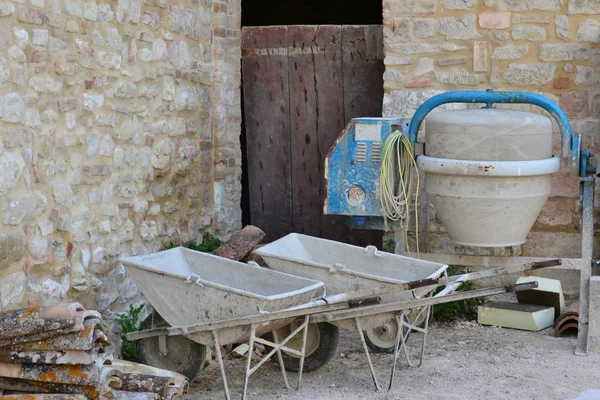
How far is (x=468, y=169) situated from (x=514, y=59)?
1349mm

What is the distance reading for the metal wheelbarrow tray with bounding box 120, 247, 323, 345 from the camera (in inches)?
180

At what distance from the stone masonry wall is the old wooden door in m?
0.58

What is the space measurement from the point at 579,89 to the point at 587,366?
78.7 inches

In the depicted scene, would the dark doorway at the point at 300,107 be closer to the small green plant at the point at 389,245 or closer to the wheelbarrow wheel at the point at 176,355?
the small green plant at the point at 389,245

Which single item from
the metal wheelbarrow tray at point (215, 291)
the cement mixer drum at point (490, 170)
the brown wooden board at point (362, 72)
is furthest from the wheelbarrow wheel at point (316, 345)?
the brown wooden board at point (362, 72)

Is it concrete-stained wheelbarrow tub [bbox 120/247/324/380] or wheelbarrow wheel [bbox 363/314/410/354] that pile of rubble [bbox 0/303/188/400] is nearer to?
concrete-stained wheelbarrow tub [bbox 120/247/324/380]

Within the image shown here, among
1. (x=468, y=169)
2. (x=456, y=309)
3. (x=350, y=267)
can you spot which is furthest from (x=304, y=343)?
(x=456, y=309)

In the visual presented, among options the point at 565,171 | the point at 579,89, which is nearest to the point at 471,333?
the point at 565,171

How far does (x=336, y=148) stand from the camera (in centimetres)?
607

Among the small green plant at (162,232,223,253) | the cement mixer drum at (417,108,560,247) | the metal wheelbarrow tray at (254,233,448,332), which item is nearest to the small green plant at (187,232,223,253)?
the small green plant at (162,232,223,253)

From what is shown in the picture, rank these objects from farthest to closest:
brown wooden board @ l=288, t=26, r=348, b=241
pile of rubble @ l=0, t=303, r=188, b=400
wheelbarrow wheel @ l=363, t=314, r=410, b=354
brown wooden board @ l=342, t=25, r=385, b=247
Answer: brown wooden board @ l=288, t=26, r=348, b=241
brown wooden board @ l=342, t=25, r=385, b=247
wheelbarrow wheel @ l=363, t=314, r=410, b=354
pile of rubble @ l=0, t=303, r=188, b=400

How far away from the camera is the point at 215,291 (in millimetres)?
4625

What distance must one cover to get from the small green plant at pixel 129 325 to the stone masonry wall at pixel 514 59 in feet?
7.65

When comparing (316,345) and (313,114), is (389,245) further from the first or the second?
(316,345)
